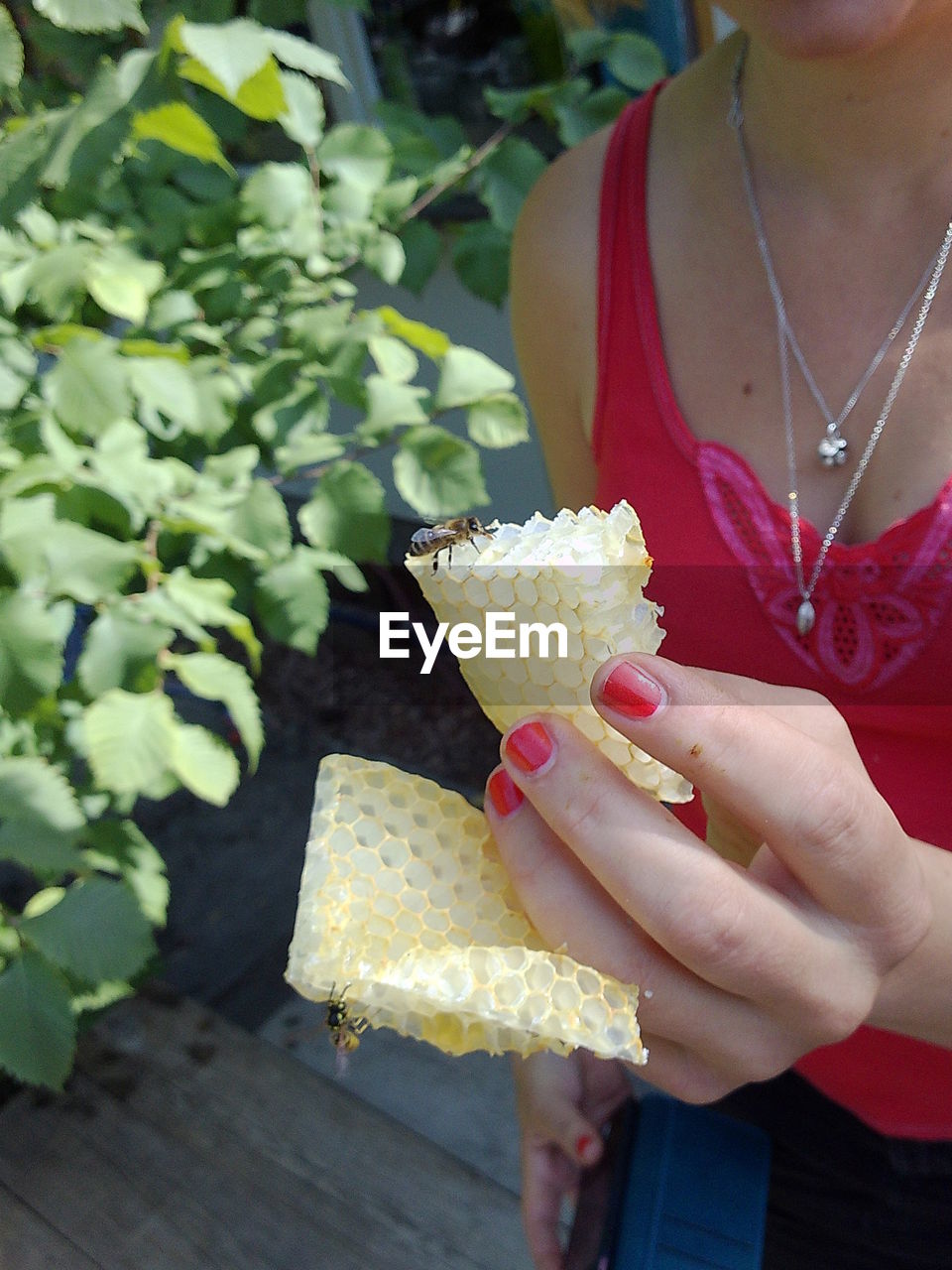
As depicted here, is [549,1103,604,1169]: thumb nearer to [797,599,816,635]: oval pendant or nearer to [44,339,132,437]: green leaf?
[797,599,816,635]: oval pendant

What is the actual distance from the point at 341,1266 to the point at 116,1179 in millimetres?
294

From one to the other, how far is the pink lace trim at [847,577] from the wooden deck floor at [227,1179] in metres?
0.69

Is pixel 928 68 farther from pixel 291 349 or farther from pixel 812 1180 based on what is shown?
pixel 812 1180

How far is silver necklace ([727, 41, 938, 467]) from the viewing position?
911 mm

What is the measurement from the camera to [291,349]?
56.2 inches

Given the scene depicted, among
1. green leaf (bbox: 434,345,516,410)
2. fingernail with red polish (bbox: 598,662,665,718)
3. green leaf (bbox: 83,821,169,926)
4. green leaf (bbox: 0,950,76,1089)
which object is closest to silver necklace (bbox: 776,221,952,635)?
fingernail with red polish (bbox: 598,662,665,718)

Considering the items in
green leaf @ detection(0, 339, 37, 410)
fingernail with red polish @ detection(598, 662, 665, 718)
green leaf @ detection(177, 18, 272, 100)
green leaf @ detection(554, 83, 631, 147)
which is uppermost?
green leaf @ detection(177, 18, 272, 100)

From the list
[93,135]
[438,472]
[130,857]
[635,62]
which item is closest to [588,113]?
[635,62]

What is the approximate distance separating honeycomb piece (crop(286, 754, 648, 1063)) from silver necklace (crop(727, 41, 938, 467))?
0.49 meters

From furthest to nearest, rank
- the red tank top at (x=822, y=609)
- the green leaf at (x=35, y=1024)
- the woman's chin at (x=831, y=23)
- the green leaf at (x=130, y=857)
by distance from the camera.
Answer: the green leaf at (x=130, y=857) < the green leaf at (x=35, y=1024) < the red tank top at (x=822, y=609) < the woman's chin at (x=831, y=23)

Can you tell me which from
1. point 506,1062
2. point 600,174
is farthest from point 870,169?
point 506,1062

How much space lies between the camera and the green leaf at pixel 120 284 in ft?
3.85

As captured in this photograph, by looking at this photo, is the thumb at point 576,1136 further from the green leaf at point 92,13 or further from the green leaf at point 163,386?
the green leaf at point 92,13

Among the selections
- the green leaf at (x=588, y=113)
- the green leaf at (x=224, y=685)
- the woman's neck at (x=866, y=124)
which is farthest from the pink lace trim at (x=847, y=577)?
the green leaf at (x=588, y=113)
